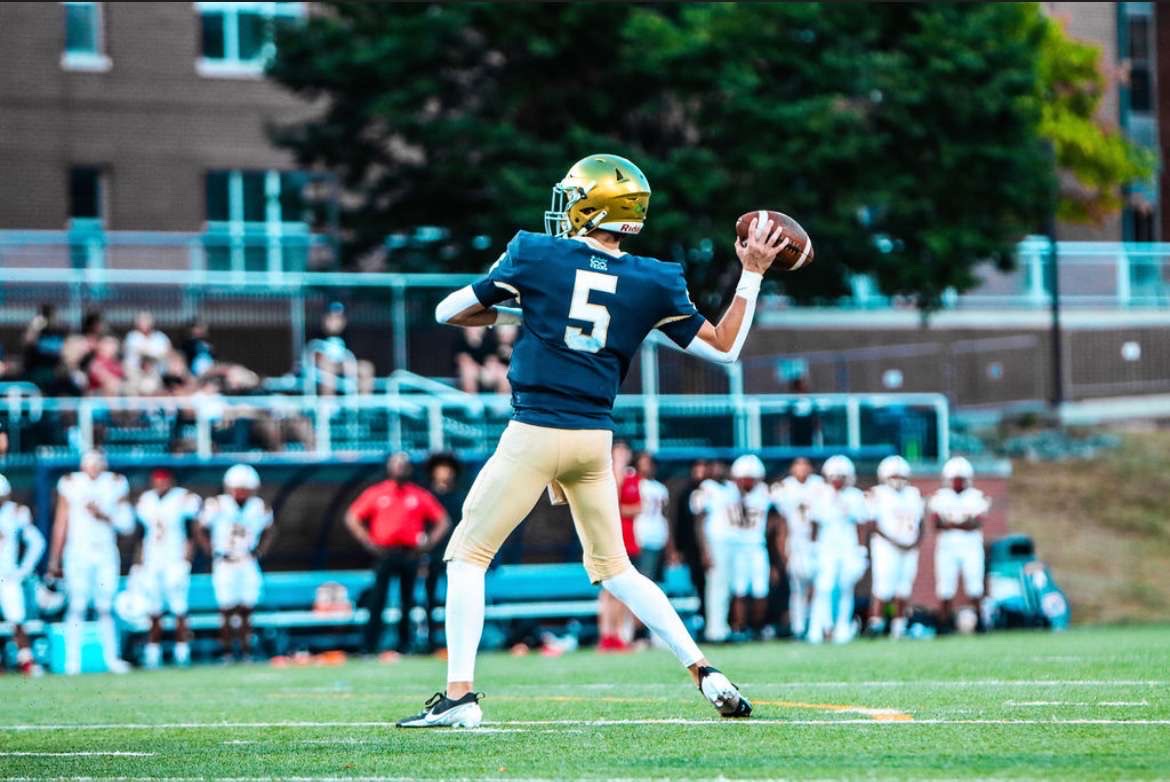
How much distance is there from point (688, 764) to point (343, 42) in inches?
872

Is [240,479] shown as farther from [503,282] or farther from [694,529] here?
[503,282]

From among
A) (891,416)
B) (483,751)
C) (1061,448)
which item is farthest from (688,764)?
(1061,448)

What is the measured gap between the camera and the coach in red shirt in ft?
64.3

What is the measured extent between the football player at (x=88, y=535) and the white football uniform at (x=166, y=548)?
0.34 m

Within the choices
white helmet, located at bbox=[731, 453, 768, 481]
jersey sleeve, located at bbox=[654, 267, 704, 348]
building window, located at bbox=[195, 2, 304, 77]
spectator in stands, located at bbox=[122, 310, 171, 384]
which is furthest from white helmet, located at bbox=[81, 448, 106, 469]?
A: building window, located at bbox=[195, 2, 304, 77]

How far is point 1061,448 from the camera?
31.8 meters

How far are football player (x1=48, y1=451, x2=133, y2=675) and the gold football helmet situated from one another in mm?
12058

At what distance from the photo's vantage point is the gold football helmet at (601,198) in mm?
8297

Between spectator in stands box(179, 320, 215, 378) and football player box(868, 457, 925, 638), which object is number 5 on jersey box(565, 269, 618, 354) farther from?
spectator in stands box(179, 320, 215, 378)

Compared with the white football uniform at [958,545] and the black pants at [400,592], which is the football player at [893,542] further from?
the black pants at [400,592]

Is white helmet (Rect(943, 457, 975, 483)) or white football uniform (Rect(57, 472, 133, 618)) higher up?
white helmet (Rect(943, 457, 975, 483))

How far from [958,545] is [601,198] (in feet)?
49.1

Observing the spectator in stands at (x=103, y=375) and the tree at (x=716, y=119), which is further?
the tree at (x=716, y=119)

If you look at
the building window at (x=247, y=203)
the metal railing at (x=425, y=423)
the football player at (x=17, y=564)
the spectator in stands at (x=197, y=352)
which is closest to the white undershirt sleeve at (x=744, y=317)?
the football player at (x=17, y=564)
